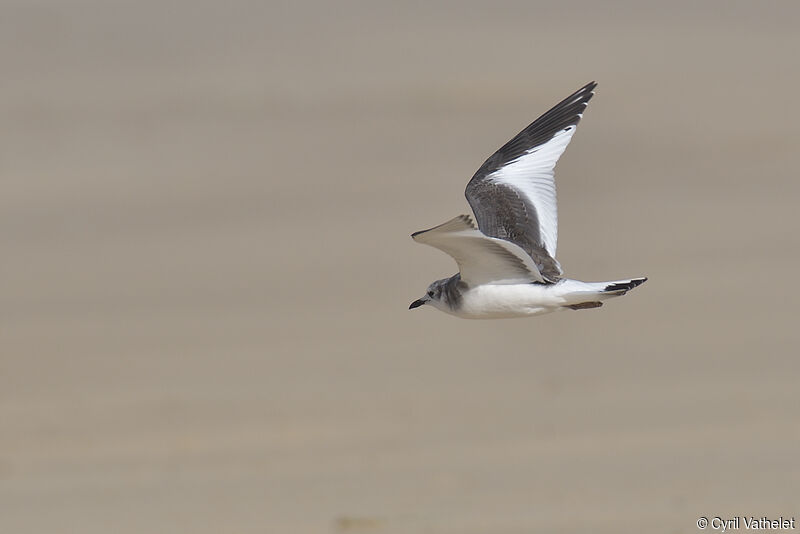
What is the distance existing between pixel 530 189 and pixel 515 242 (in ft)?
2.23

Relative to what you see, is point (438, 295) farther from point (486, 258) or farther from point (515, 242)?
point (486, 258)

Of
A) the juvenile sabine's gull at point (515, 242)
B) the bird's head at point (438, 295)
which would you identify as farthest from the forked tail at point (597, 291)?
the bird's head at point (438, 295)

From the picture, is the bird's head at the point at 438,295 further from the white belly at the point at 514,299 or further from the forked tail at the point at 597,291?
the forked tail at the point at 597,291

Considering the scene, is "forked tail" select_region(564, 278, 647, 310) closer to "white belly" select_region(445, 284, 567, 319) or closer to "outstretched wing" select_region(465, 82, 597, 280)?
"white belly" select_region(445, 284, 567, 319)

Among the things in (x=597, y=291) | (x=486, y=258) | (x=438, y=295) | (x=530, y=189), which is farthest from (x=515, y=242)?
(x=597, y=291)

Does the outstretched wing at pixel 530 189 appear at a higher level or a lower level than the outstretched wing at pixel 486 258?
higher

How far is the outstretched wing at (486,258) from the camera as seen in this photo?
20.8 ft

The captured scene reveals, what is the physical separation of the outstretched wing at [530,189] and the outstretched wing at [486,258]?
27 centimetres

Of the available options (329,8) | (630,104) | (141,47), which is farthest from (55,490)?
(329,8)

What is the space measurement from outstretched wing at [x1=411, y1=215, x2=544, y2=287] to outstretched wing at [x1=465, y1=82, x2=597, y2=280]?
0.90 feet

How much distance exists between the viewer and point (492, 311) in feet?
23.1

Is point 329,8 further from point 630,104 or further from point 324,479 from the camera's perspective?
point 324,479

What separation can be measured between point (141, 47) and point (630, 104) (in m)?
7.22

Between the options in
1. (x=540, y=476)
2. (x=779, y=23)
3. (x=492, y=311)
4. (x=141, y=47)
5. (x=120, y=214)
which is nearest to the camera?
(x=492, y=311)
